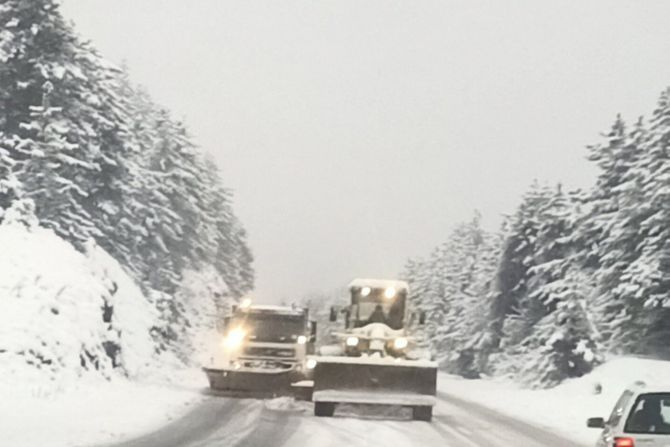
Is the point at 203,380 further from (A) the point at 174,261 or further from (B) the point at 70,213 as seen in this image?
(A) the point at 174,261

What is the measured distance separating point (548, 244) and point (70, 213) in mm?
25455

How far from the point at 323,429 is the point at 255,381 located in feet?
27.6

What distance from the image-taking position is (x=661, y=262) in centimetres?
3456

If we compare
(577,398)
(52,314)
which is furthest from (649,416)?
(577,398)

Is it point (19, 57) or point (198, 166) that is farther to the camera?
point (198, 166)

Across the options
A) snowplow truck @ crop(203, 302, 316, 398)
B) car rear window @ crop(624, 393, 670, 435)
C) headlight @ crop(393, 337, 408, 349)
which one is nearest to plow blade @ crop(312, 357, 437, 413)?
headlight @ crop(393, 337, 408, 349)

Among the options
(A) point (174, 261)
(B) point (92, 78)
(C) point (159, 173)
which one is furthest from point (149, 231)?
(B) point (92, 78)

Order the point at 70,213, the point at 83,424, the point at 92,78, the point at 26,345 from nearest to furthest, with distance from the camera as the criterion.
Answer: the point at 83,424
the point at 26,345
the point at 70,213
the point at 92,78

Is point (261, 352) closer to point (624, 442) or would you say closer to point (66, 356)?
point (66, 356)

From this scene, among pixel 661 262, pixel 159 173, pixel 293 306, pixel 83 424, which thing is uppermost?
pixel 159 173

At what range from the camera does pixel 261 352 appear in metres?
27.8

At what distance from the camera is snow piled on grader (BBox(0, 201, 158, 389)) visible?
864 inches

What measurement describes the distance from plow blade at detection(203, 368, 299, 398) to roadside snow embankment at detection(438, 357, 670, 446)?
6.21m

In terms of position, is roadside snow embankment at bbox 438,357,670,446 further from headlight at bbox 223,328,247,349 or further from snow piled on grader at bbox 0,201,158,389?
snow piled on grader at bbox 0,201,158,389
